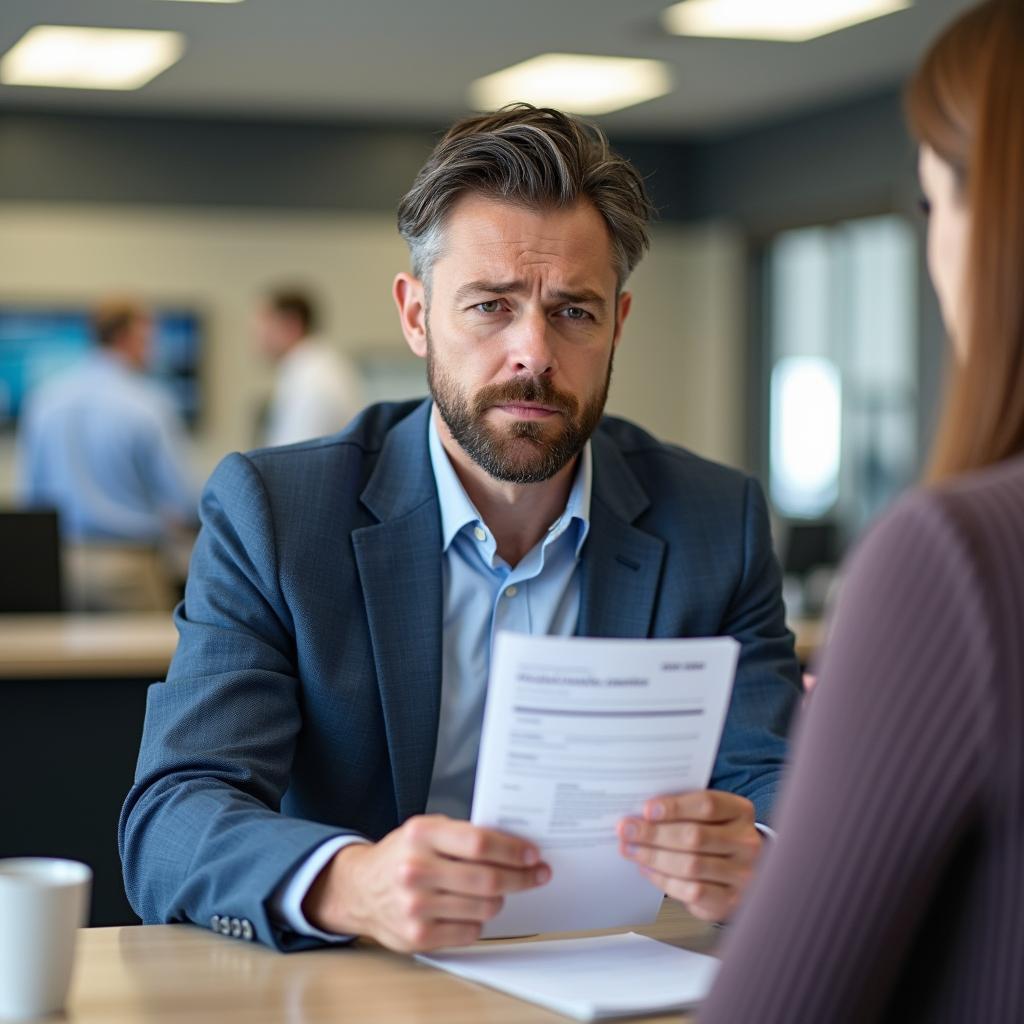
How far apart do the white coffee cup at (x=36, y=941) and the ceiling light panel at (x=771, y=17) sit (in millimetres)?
5386

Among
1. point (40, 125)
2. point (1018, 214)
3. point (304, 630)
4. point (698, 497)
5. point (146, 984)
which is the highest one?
point (40, 125)

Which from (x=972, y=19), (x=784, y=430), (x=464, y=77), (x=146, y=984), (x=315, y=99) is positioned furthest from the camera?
(x=784, y=430)

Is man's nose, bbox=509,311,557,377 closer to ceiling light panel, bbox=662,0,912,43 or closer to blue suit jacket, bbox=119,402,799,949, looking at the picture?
blue suit jacket, bbox=119,402,799,949

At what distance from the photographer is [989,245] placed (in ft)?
2.78

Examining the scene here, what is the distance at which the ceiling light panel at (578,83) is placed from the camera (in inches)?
278

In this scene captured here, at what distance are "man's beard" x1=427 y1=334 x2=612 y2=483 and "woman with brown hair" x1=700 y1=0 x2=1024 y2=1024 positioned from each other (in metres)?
0.87

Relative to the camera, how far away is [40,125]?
814 centimetres

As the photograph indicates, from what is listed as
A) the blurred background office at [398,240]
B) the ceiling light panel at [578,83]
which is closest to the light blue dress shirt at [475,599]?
the blurred background office at [398,240]

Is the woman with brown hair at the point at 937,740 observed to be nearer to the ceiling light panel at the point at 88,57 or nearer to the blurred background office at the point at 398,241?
the blurred background office at the point at 398,241

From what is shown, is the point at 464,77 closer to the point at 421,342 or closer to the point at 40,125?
the point at 40,125

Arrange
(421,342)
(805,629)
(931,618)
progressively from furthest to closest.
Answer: (805,629) < (421,342) < (931,618)

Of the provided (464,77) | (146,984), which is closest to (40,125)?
(464,77)

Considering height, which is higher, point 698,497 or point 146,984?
point 698,497

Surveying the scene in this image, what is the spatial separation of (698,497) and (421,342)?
1.22 ft
